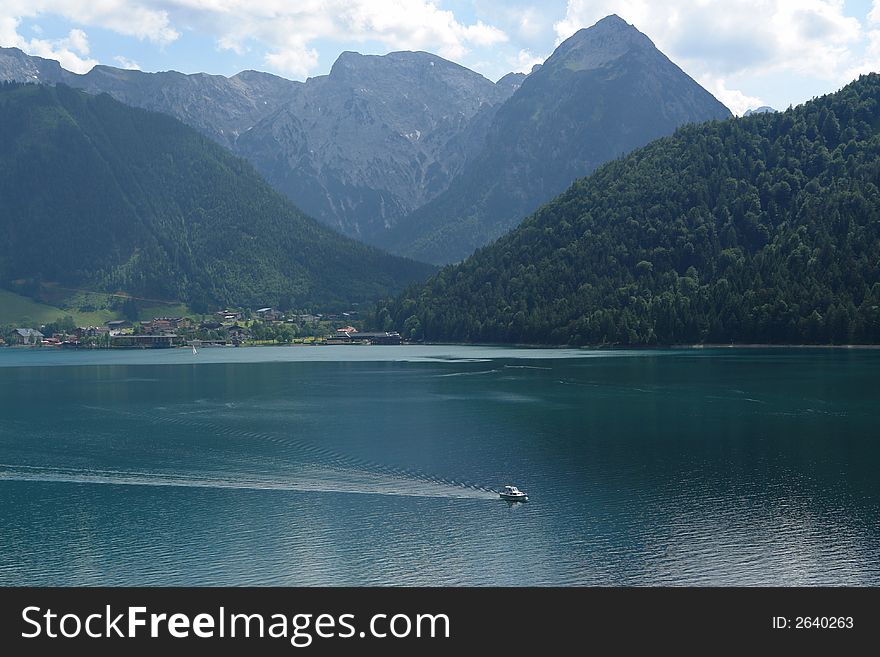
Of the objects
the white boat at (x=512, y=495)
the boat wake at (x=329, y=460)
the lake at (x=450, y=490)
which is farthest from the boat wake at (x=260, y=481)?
the white boat at (x=512, y=495)

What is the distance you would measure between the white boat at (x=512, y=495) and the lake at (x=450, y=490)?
3.19 ft

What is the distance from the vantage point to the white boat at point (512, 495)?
6625 centimetres

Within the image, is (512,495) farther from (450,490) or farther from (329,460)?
(329,460)

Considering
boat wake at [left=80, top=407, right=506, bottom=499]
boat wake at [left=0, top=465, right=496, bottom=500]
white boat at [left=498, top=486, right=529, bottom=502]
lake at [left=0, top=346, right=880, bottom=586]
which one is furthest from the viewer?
boat wake at [left=80, top=407, right=506, bottom=499]

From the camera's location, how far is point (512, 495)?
66312mm

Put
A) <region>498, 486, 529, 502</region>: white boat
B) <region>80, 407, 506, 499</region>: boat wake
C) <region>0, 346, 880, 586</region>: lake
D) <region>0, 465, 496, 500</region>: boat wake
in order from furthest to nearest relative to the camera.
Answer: <region>80, 407, 506, 499</region>: boat wake
<region>0, 465, 496, 500</region>: boat wake
<region>498, 486, 529, 502</region>: white boat
<region>0, 346, 880, 586</region>: lake

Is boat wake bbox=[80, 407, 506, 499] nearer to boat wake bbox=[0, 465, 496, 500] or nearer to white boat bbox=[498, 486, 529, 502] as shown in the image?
boat wake bbox=[0, 465, 496, 500]

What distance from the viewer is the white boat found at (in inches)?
2608

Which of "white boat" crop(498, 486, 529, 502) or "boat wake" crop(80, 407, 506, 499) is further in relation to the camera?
"boat wake" crop(80, 407, 506, 499)

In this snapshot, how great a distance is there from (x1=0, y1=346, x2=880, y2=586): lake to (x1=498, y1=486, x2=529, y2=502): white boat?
973mm

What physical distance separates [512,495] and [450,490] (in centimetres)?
634

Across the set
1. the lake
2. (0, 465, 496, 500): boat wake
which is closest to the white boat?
the lake

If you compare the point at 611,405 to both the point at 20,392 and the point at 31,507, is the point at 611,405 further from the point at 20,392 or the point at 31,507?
the point at 20,392
